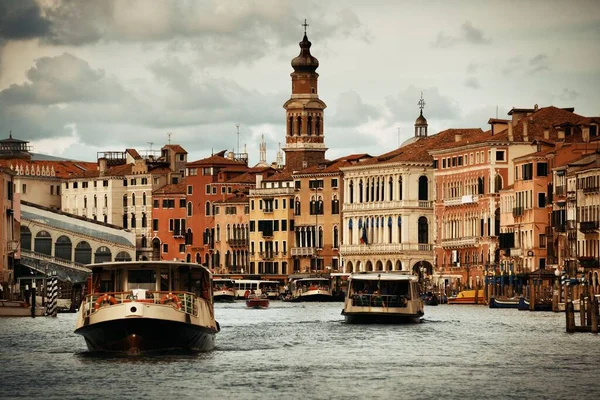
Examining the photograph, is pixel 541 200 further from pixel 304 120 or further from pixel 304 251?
pixel 304 120

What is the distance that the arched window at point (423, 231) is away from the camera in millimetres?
152875

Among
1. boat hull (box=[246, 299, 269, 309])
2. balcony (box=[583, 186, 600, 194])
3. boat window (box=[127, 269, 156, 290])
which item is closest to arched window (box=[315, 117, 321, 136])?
boat hull (box=[246, 299, 269, 309])

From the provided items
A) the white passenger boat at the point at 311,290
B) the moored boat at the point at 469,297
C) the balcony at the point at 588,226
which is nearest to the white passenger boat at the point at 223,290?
the white passenger boat at the point at 311,290

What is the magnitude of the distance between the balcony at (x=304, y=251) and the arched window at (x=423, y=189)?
15901mm

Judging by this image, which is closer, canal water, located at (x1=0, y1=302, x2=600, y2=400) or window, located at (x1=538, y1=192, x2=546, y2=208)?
canal water, located at (x1=0, y1=302, x2=600, y2=400)

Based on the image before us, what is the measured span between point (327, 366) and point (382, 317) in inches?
950

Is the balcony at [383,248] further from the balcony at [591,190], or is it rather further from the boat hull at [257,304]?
the balcony at [591,190]

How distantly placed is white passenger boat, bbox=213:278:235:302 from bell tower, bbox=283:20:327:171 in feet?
72.0

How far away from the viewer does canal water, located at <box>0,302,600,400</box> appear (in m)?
53.7

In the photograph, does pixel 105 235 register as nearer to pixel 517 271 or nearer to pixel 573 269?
pixel 517 271

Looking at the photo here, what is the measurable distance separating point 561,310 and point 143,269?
47860mm

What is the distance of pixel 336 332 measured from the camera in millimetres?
81062

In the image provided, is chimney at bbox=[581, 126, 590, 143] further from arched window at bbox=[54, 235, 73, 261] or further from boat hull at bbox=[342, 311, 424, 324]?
arched window at bbox=[54, 235, 73, 261]

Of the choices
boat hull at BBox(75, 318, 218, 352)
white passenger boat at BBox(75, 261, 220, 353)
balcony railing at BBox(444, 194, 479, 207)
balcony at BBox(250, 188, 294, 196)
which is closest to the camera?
white passenger boat at BBox(75, 261, 220, 353)
